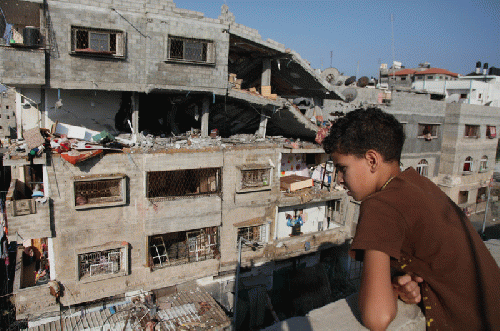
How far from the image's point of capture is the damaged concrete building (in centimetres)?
1368

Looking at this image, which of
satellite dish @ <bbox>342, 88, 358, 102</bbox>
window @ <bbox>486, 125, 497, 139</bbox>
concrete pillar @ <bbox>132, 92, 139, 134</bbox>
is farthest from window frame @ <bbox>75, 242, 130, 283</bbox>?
window @ <bbox>486, 125, 497, 139</bbox>

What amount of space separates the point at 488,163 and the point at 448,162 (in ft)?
21.9

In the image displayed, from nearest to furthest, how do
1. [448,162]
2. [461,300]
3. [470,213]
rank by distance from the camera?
[461,300], [448,162], [470,213]

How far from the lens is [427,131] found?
26.7 m

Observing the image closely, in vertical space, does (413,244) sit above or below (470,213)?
above

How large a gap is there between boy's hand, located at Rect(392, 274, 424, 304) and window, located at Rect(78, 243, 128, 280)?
46.1 ft

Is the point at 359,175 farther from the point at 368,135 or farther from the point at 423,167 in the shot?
the point at 423,167

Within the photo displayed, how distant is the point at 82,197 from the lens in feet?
45.6

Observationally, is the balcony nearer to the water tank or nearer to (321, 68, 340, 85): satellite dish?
the water tank

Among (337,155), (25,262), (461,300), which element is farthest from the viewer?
(25,262)

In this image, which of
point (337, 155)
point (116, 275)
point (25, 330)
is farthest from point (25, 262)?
point (337, 155)

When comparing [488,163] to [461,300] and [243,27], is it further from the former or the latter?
[461,300]

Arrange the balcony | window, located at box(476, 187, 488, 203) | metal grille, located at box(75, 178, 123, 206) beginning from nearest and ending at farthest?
the balcony
metal grille, located at box(75, 178, 123, 206)
window, located at box(476, 187, 488, 203)

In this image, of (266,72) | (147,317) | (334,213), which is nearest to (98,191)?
(147,317)
